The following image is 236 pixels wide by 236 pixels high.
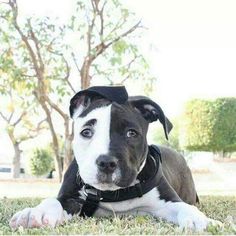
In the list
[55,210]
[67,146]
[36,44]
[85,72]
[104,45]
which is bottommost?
[67,146]

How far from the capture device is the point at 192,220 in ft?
9.91

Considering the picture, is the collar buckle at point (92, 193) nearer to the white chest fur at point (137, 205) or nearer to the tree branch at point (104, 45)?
the white chest fur at point (137, 205)

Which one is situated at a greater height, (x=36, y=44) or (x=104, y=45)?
(x=104, y=45)

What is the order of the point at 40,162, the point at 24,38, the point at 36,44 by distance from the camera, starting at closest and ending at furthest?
the point at 24,38
the point at 36,44
the point at 40,162

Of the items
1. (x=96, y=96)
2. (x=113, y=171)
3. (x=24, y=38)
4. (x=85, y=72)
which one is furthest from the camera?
(x=85, y=72)

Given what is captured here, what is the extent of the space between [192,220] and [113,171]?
528mm

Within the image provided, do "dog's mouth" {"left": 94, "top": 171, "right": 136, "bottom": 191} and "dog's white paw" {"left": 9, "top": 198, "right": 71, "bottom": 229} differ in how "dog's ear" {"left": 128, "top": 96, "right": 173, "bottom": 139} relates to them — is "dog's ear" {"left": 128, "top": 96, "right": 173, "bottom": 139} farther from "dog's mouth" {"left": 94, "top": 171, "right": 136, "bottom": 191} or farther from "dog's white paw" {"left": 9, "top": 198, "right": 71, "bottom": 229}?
"dog's white paw" {"left": 9, "top": 198, "right": 71, "bottom": 229}

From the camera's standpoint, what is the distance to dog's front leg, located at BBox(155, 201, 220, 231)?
2.95m

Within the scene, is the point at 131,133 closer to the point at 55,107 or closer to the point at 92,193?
the point at 92,193

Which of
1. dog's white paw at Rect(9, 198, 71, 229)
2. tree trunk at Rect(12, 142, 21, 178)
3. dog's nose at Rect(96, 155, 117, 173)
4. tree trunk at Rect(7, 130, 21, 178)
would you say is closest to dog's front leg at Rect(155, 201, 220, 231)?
dog's nose at Rect(96, 155, 117, 173)

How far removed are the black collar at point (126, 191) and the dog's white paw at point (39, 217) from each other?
25 centimetres

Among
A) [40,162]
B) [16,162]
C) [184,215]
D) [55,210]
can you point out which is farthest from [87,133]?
[16,162]

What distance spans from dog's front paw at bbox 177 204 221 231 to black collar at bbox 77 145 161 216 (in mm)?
330

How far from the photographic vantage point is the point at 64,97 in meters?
12.5
